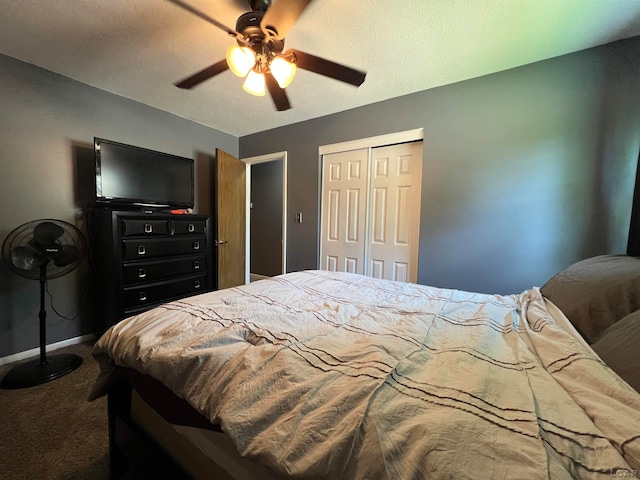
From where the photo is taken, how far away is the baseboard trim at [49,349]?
1938 mm

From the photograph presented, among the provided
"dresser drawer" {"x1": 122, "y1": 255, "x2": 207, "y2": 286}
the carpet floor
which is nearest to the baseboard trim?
the carpet floor

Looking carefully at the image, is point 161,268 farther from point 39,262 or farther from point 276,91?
point 276,91

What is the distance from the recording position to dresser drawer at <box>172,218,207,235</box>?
247cm

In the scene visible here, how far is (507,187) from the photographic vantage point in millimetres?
2086

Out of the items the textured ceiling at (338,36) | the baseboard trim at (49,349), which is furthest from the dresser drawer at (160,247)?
the textured ceiling at (338,36)

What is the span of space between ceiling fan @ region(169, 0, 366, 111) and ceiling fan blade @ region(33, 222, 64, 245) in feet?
4.90

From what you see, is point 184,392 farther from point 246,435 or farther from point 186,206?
point 186,206

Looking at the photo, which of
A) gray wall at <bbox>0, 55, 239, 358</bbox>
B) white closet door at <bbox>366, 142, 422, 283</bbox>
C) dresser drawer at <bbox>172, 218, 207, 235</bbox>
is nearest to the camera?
gray wall at <bbox>0, 55, 239, 358</bbox>

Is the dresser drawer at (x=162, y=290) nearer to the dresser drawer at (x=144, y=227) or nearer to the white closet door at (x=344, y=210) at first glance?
the dresser drawer at (x=144, y=227)

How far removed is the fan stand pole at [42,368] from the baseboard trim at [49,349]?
16 cm

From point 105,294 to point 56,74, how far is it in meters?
1.97

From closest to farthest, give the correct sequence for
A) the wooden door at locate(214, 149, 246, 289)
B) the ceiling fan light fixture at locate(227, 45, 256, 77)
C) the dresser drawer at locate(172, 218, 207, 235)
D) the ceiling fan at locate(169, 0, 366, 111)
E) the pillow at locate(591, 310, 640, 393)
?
the pillow at locate(591, 310, 640, 393) → the ceiling fan at locate(169, 0, 366, 111) → the ceiling fan light fixture at locate(227, 45, 256, 77) → the dresser drawer at locate(172, 218, 207, 235) → the wooden door at locate(214, 149, 246, 289)

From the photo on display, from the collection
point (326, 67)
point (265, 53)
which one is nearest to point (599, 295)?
point (326, 67)

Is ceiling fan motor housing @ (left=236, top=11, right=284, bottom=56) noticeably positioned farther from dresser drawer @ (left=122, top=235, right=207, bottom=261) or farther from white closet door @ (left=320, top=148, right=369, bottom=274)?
dresser drawer @ (left=122, top=235, right=207, bottom=261)
